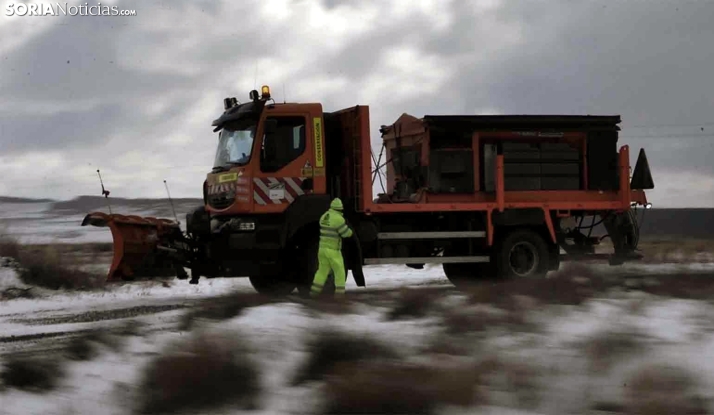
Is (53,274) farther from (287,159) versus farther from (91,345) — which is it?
(91,345)

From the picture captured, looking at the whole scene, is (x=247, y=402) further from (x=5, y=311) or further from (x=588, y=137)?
(x=588, y=137)

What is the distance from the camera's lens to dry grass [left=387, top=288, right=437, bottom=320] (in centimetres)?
700

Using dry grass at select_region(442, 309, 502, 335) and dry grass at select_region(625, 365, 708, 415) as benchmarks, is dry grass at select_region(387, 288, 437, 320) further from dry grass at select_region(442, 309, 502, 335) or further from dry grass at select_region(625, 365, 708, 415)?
dry grass at select_region(625, 365, 708, 415)

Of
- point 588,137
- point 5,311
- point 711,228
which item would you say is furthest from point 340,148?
point 711,228

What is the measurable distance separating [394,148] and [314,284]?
13.0ft

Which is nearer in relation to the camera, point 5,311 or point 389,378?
point 389,378

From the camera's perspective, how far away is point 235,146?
1353 centimetres

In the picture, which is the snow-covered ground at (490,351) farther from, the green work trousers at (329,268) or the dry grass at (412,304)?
the green work trousers at (329,268)

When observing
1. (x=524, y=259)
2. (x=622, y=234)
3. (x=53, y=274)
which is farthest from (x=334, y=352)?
(x=53, y=274)

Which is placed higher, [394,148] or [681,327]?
[394,148]

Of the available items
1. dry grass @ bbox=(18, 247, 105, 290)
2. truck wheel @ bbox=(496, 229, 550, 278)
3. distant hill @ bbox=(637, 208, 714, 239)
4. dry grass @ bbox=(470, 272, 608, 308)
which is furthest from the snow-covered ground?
distant hill @ bbox=(637, 208, 714, 239)

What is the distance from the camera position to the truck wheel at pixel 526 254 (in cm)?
1465

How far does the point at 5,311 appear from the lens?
1309 centimetres

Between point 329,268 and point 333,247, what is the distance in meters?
0.34
